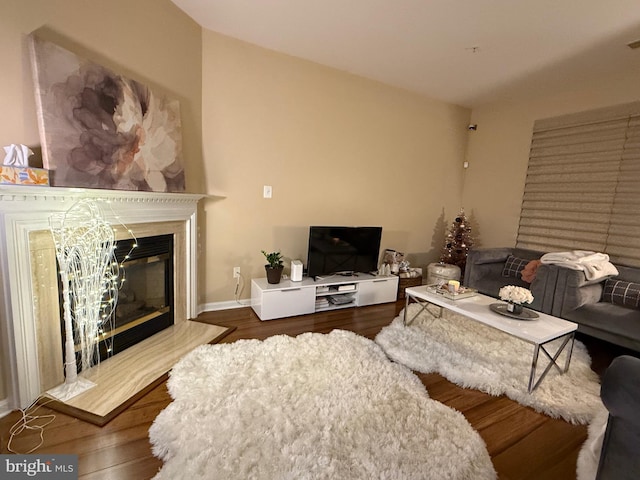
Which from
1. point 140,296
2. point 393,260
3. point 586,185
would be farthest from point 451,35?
point 140,296

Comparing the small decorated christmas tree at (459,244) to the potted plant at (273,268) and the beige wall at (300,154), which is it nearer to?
the beige wall at (300,154)

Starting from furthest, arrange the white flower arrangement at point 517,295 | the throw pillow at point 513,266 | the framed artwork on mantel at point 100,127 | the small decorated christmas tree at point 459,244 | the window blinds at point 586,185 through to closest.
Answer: the small decorated christmas tree at point 459,244 < the throw pillow at point 513,266 < the window blinds at point 586,185 < the white flower arrangement at point 517,295 < the framed artwork on mantel at point 100,127

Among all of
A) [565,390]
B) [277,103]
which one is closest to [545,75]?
[277,103]

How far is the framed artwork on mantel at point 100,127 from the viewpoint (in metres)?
1.64

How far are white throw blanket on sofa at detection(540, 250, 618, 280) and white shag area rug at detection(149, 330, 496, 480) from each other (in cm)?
194

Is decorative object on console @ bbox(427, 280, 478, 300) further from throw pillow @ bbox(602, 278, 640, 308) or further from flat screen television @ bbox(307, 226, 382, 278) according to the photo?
throw pillow @ bbox(602, 278, 640, 308)

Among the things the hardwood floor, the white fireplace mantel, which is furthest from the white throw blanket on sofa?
the white fireplace mantel

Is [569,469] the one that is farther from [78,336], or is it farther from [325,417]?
[78,336]

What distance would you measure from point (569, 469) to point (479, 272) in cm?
239

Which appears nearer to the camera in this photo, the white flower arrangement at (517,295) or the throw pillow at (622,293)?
the white flower arrangement at (517,295)

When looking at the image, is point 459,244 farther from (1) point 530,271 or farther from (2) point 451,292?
(2) point 451,292

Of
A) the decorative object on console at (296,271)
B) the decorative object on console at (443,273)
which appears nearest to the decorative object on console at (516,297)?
the decorative object on console at (443,273)

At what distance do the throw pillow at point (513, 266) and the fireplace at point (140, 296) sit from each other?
3779 millimetres

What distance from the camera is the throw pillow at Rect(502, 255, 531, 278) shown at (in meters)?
3.48
